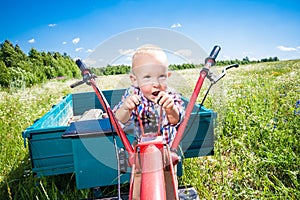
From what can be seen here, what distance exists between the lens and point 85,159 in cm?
180

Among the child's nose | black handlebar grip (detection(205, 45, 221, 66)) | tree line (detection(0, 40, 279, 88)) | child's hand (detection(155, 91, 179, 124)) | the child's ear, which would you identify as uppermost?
tree line (detection(0, 40, 279, 88))

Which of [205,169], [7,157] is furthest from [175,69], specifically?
[7,157]

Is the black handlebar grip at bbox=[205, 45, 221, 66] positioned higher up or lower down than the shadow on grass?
higher up

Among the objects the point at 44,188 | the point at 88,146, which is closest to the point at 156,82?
the point at 88,146

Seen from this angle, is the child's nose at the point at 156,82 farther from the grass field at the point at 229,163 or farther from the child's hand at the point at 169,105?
the grass field at the point at 229,163

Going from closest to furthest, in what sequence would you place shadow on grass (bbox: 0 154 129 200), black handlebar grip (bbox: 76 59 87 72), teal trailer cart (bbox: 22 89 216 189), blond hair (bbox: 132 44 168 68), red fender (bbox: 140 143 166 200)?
1. red fender (bbox: 140 143 166 200)
2. blond hair (bbox: 132 44 168 68)
3. black handlebar grip (bbox: 76 59 87 72)
4. teal trailer cart (bbox: 22 89 216 189)
5. shadow on grass (bbox: 0 154 129 200)

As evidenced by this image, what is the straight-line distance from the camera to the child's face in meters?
1.09

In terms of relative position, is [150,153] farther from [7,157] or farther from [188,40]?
[7,157]

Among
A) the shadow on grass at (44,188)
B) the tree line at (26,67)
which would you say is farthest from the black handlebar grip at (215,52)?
the tree line at (26,67)

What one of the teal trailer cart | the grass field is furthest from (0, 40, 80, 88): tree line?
the teal trailer cart

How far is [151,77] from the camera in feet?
3.60

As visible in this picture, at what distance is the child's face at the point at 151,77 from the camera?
1.09 meters

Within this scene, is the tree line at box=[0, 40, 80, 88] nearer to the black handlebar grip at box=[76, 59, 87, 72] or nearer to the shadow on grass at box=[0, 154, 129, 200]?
the shadow on grass at box=[0, 154, 129, 200]

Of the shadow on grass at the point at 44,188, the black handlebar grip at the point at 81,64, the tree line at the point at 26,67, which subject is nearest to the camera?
the black handlebar grip at the point at 81,64
